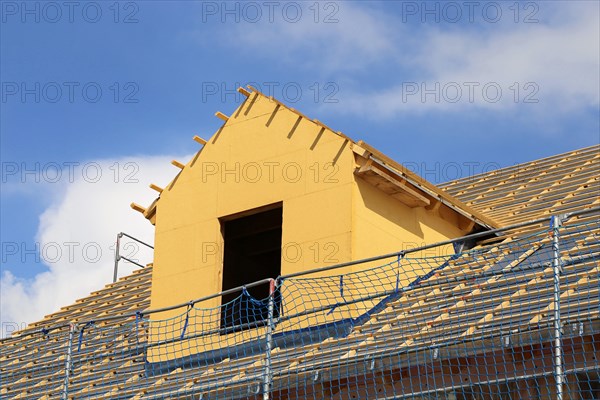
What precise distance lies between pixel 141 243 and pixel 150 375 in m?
8.64

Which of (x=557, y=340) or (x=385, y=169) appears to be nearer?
(x=557, y=340)

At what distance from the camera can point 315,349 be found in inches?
436

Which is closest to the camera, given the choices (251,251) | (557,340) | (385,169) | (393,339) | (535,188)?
(557,340)

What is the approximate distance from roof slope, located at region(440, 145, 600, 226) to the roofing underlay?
2 cm

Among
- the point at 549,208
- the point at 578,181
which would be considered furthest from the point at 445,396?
the point at 578,181

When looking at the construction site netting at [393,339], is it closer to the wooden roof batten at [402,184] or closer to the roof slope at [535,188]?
the wooden roof batten at [402,184]

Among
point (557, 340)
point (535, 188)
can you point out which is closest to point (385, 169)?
point (535, 188)

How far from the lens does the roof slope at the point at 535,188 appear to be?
552 inches

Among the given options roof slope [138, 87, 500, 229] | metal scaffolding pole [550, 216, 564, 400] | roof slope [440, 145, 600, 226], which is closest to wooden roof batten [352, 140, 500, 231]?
roof slope [138, 87, 500, 229]

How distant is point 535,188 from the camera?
50.1 feet

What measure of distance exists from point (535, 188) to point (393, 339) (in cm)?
544

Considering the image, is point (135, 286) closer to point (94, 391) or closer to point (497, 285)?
point (94, 391)

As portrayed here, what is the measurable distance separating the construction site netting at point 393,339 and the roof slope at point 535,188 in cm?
67

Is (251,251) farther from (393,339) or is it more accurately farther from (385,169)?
(393,339)
